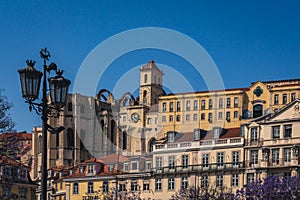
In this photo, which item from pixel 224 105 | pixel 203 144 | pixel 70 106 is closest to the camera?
pixel 203 144

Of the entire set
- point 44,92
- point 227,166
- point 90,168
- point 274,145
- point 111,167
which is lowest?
point 44,92

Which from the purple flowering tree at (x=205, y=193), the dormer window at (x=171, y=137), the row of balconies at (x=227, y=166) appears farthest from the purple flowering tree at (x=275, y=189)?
the dormer window at (x=171, y=137)

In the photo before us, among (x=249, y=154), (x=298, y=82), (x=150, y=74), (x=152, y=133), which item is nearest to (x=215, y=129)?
(x=249, y=154)

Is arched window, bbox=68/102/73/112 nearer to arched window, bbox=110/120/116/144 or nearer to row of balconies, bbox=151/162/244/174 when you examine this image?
arched window, bbox=110/120/116/144

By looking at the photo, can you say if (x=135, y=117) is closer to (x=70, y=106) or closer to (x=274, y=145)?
(x=70, y=106)

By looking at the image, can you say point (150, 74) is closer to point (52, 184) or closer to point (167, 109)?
point (167, 109)

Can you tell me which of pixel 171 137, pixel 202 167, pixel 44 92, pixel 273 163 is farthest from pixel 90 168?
pixel 44 92

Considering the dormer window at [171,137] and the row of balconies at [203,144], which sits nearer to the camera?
the row of balconies at [203,144]

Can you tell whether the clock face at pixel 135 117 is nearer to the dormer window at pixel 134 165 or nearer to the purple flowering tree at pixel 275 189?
the dormer window at pixel 134 165

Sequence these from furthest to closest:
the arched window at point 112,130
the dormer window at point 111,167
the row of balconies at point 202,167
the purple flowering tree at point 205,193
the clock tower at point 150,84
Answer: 1. the arched window at point 112,130
2. the clock tower at point 150,84
3. the dormer window at point 111,167
4. the row of balconies at point 202,167
5. the purple flowering tree at point 205,193

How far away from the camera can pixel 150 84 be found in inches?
6880

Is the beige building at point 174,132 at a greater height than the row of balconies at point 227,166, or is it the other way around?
the beige building at point 174,132

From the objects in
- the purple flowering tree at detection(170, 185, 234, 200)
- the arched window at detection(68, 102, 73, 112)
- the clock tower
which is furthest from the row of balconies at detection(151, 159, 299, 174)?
the arched window at detection(68, 102, 73, 112)

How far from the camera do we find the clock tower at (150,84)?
175 metres
